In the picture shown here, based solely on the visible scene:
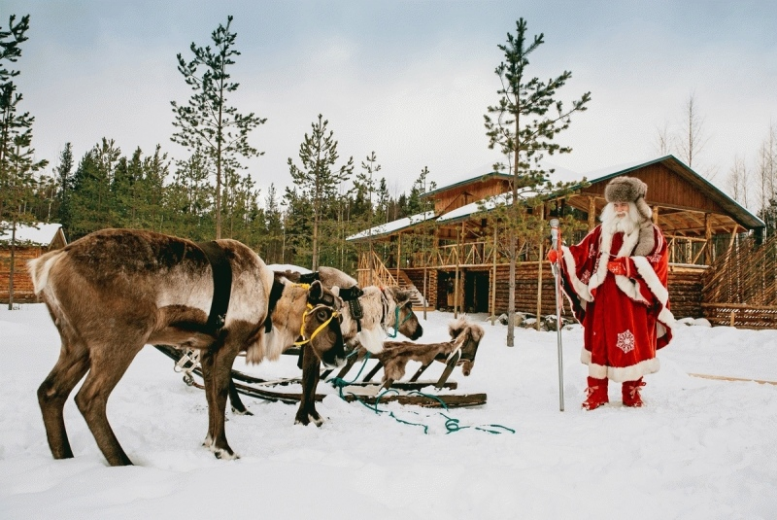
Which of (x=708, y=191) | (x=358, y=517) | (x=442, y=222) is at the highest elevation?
(x=708, y=191)

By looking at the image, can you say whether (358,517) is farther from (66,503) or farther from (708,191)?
(708,191)

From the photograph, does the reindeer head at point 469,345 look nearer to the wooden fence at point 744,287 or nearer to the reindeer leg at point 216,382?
the reindeer leg at point 216,382

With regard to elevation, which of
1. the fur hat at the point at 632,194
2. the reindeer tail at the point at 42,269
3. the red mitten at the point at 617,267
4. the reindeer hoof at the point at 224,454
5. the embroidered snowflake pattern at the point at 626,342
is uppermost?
the fur hat at the point at 632,194

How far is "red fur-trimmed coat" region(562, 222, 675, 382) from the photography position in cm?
435

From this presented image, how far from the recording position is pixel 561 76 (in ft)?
38.5

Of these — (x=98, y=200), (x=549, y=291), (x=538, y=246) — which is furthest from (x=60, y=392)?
(x=98, y=200)

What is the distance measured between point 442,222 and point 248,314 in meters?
17.4

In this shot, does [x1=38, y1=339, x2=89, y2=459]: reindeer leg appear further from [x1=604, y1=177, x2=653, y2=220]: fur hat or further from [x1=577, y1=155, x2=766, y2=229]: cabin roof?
[x1=577, y1=155, x2=766, y2=229]: cabin roof

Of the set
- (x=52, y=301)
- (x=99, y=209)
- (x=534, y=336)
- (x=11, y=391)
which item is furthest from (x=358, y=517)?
(x=99, y=209)

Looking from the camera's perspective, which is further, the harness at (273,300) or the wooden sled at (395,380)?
the wooden sled at (395,380)

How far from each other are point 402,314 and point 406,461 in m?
2.78

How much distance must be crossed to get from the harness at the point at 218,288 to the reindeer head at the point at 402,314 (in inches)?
92.9

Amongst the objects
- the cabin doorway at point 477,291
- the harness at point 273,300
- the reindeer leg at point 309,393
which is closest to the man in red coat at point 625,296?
the reindeer leg at point 309,393

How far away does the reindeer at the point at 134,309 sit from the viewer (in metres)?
2.49
